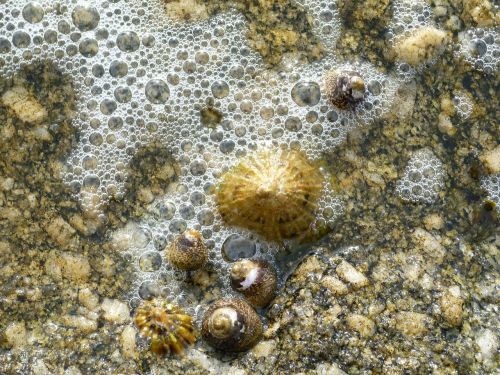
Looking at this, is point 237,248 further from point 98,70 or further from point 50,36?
point 50,36

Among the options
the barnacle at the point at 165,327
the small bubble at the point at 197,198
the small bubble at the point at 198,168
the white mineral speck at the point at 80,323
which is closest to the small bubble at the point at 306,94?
the small bubble at the point at 198,168

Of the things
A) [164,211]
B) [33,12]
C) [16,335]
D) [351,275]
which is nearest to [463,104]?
[351,275]

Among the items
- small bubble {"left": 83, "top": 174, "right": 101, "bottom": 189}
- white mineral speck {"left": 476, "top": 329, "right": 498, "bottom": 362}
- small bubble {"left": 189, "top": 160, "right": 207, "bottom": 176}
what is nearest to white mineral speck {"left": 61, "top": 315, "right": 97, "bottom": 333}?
small bubble {"left": 83, "top": 174, "right": 101, "bottom": 189}

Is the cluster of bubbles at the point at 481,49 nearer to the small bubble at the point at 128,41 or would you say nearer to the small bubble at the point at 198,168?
the small bubble at the point at 198,168

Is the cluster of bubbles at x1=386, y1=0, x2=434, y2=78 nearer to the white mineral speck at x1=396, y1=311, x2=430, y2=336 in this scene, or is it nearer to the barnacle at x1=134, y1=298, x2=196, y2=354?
the white mineral speck at x1=396, y1=311, x2=430, y2=336

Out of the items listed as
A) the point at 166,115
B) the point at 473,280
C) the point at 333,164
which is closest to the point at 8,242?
the point at 166,115

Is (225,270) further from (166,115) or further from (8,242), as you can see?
(8,242)
